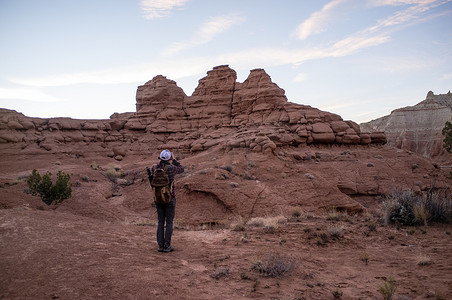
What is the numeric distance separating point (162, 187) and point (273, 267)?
282 centimetres

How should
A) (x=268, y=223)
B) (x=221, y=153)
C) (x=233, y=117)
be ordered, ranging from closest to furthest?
1. (x=268, y=223)
2. (x=221, y=153)
3. (x=233, y=117)

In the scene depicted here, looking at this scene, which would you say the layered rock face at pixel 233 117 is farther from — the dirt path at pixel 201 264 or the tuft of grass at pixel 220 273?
the tuft of grass at pixel 220 273

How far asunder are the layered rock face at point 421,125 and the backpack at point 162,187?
2328 inches

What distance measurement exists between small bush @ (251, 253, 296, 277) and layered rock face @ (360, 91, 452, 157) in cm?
5861

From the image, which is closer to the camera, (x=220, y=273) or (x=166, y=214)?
(x=220, y=273)

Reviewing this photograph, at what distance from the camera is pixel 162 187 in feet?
20.5

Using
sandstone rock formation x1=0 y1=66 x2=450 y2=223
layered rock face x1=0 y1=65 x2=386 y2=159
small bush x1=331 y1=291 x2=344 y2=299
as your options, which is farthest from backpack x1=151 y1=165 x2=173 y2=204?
layered rock face x1=0 y1=65 x2=386 y2=159

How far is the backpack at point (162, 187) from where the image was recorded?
623 cm

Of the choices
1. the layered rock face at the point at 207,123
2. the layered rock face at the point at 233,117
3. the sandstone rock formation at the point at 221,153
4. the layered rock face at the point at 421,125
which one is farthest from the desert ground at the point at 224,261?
the layered rock face at the point at 421,125

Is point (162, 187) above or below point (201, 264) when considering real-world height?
above

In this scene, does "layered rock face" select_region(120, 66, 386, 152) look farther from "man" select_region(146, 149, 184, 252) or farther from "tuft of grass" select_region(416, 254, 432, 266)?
"tuft of grass" select_region(416, 254, 432, 266)

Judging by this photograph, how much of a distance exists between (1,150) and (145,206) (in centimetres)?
1899

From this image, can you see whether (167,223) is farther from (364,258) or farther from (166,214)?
(364,258)

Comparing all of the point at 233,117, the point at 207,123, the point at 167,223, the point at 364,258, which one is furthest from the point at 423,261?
the point at 207,123
